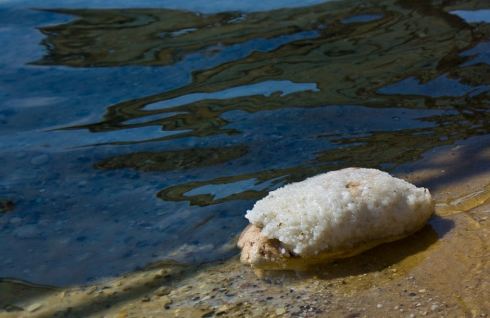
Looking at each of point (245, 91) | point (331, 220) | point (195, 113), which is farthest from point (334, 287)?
point (245, 91)

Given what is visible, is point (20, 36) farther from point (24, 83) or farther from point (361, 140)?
point (361, 140)

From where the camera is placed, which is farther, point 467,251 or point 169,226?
point 169,226

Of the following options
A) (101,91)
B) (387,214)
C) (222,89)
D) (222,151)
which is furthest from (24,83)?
(387,214)

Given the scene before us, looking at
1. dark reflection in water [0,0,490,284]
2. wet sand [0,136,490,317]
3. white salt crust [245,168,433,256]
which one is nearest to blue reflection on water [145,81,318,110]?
dark reflection in water [0,0,490,284]

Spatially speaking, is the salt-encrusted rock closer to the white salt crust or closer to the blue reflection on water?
the white salt crust

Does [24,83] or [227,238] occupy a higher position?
[24,83]

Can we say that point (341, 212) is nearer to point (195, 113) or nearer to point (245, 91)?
point (195, 113)
